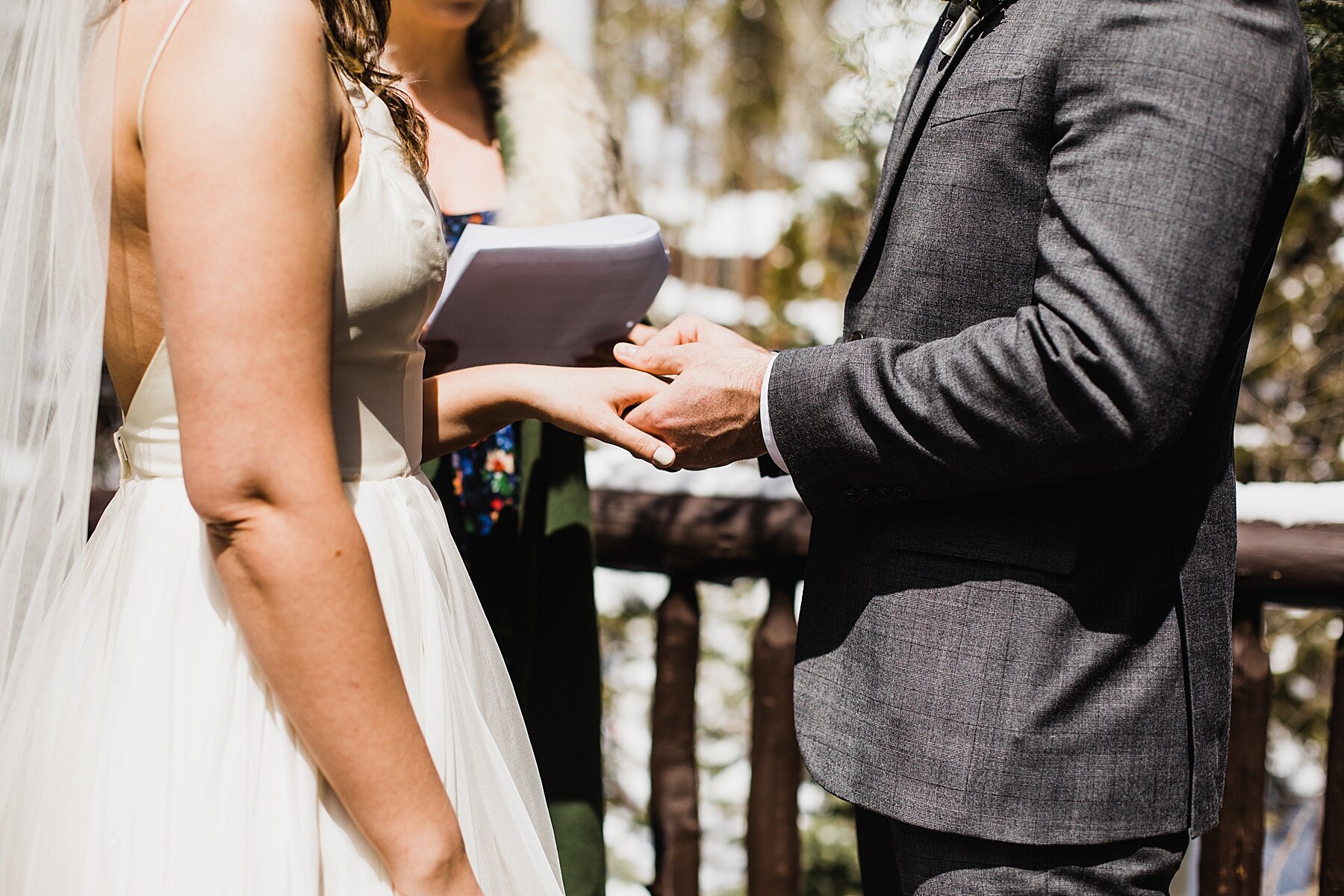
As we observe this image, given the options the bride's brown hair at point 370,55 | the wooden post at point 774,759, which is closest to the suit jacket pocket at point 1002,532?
the bride's brown hair at point 370,55

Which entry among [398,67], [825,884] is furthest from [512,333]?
[825,884]

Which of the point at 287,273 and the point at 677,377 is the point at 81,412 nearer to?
the point at 287,273

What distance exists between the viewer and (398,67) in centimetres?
190

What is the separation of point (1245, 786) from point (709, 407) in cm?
128

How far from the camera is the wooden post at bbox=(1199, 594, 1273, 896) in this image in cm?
183

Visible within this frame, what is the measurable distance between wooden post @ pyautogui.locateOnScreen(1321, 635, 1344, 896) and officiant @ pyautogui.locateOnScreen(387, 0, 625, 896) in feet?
4.20

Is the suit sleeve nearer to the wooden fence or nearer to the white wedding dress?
the white wedding dress

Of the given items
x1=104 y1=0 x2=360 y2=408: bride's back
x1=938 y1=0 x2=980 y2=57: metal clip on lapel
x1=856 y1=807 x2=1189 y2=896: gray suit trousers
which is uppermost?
x1=938 y1=0 x2=980 y2=57: metal clip on lapel

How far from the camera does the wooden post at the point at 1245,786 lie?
183 cm

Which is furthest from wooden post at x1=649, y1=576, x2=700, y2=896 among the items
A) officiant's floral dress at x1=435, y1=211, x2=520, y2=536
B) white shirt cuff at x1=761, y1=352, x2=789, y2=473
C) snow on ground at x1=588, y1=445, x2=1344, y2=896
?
white shirt cuff at x1=761, y1=352, x2=789, y2=473

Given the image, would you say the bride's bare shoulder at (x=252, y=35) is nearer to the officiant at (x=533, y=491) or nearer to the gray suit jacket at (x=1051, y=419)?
the gray suit jacket at (x=1051, y=419)

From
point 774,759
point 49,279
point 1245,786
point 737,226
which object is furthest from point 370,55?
point 737,226

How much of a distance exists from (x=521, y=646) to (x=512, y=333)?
2.07 feet

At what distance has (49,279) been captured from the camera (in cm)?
108
